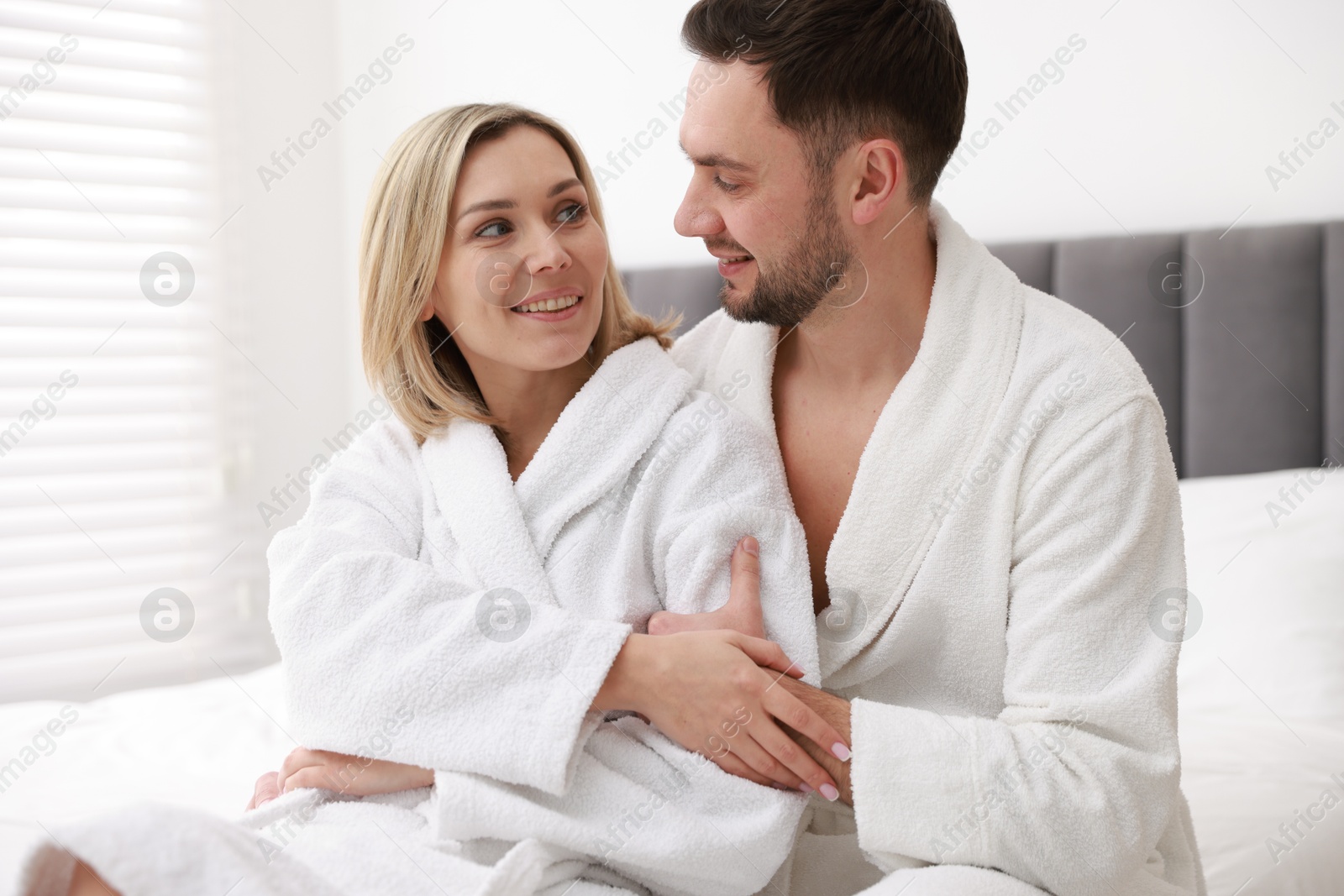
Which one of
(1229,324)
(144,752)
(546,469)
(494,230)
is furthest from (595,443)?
(1229,324)

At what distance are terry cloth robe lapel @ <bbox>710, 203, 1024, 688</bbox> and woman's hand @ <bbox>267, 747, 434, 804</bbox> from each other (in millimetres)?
464

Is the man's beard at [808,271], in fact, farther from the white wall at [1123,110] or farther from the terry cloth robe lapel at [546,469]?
the white wall at [1123,110]

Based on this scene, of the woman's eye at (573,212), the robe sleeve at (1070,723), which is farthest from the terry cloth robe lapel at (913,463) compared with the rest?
the woman's eye at (573,212)

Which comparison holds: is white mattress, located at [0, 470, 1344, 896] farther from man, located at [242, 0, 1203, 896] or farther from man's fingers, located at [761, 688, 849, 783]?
man's fingers, located at [761, 688, 849, 783]

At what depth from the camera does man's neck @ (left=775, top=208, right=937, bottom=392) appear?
4.34 ft

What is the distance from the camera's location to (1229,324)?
6.22 ft

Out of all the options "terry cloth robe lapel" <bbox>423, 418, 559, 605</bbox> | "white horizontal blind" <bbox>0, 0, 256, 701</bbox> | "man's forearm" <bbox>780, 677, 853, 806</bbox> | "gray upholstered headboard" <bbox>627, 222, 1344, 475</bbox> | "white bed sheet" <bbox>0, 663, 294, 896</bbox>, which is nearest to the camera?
Result: "man's forearm" <bbox>780, 677, 853, 806</bbox>

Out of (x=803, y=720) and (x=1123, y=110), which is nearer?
(x=803, y=720)

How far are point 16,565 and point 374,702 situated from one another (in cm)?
199

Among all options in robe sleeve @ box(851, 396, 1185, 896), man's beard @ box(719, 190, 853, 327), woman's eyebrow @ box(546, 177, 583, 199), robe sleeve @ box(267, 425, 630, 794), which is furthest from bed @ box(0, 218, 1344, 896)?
woman's eyebrow @ box(546, 177, 583, 199)

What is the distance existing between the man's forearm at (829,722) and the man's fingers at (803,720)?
0.01m

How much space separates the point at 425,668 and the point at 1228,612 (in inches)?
49.6

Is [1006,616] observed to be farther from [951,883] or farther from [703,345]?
[703,345]

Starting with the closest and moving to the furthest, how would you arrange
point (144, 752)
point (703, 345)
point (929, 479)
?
point (929, 479)
point (703, 345)
point (144, 752)
